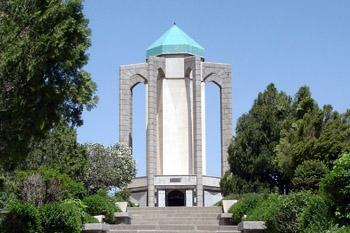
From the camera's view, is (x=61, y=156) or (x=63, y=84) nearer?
(x=63, y=84)

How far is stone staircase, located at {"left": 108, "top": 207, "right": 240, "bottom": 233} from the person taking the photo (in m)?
18.4

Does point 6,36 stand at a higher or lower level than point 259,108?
lower

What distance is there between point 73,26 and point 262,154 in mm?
19947

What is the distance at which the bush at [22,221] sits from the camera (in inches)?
547

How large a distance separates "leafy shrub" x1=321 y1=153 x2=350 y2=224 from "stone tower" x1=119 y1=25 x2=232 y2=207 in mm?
33947

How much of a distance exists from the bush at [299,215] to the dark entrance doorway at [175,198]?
32347mm

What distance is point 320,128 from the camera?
22.0m

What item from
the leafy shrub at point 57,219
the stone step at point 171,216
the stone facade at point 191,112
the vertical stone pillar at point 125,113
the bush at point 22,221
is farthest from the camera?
the vertical stone pillar at point 125,113

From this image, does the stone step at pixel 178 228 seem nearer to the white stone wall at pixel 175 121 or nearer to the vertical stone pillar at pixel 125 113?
the vertical stone pillar at pixel 125 113

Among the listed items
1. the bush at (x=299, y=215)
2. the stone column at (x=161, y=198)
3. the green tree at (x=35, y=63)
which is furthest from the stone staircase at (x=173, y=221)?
the stone column at (x=161, y=198)

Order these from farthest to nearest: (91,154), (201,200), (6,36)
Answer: (201,200) < (91,154) < (6,36)

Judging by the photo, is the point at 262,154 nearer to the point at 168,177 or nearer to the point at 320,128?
the point at 320,128

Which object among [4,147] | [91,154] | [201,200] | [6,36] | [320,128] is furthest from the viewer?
[201,200]

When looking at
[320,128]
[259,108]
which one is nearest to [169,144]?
[259,108]
